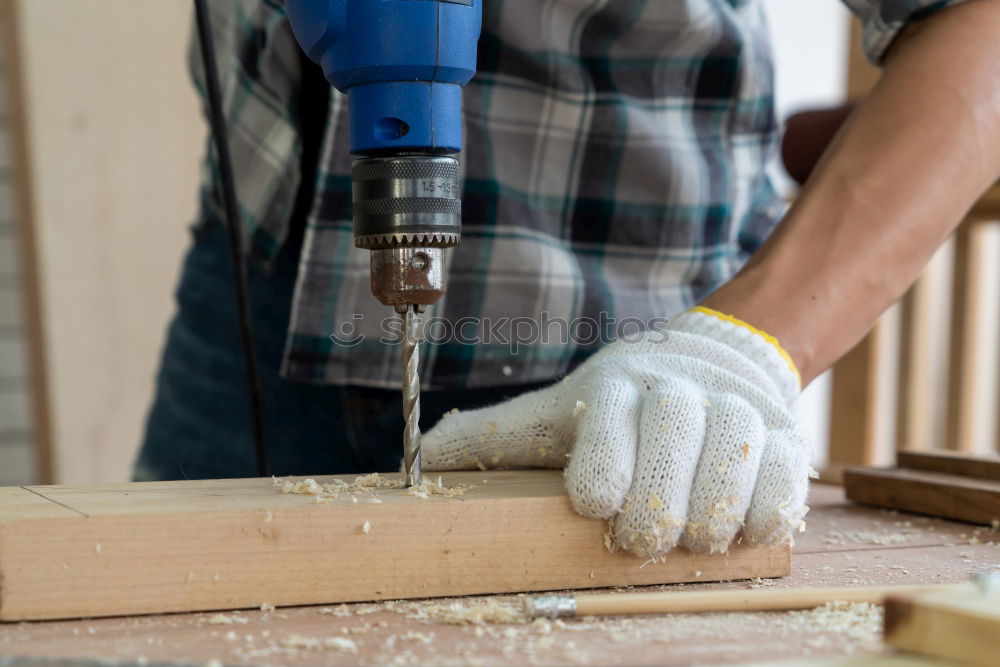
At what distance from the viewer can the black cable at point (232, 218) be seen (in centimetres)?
112

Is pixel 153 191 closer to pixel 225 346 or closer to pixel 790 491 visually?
pixel 225 346

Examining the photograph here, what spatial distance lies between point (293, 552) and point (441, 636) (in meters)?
0.15

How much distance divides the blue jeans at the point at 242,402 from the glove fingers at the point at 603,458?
13.9 inches

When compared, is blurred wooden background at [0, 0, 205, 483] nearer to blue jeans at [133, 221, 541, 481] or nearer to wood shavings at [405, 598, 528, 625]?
blue jeans at [133, 221, 541, 481]

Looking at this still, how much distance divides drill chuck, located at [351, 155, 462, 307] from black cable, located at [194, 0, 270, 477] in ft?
1.49

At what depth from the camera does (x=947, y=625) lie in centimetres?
53

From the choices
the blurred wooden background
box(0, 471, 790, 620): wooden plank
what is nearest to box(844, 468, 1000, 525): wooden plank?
box(0, 471, 790, 620): wooden plank

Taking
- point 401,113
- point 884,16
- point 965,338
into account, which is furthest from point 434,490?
point 965,338

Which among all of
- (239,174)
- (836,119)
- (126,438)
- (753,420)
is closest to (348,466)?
(239,174)

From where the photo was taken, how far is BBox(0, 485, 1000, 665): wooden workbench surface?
58 cm

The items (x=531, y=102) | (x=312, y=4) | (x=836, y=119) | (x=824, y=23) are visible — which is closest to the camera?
(x=312, y=4)

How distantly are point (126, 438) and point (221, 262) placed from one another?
111 centimetres

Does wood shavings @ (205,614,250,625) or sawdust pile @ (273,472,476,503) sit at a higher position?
sawdust pile @ (273,472,476,503)

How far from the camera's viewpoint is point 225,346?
1.28 meters
